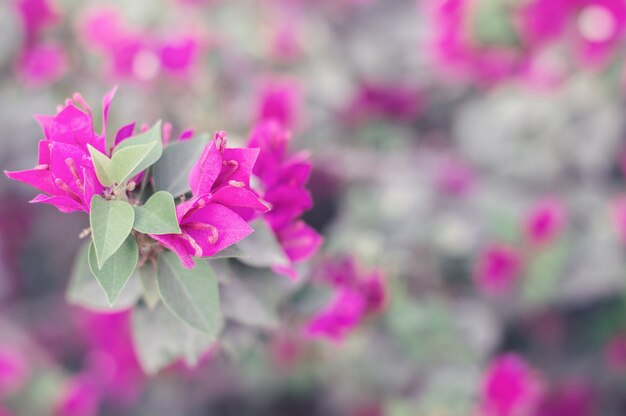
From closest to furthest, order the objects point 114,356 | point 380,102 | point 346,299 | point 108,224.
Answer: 1. point 108,224
2. point 346,299
3. point 114,356
4. point 380,102

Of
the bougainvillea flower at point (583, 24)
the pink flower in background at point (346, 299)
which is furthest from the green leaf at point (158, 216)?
the bougainvillea flower at point (583, 24)

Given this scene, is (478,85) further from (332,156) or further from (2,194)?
(2,194)

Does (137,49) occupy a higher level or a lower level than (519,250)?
higher

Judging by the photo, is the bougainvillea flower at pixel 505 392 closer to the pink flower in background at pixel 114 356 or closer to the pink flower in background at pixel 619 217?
the pink flower in background at pixel 619 217

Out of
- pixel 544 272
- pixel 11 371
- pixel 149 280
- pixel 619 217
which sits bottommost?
pixel 11 371

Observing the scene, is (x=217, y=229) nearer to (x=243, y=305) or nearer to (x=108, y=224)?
(x=108, y=224)

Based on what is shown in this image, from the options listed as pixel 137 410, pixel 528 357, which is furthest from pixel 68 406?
pixel 528 357

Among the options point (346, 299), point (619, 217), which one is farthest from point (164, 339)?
point (619, 217)
